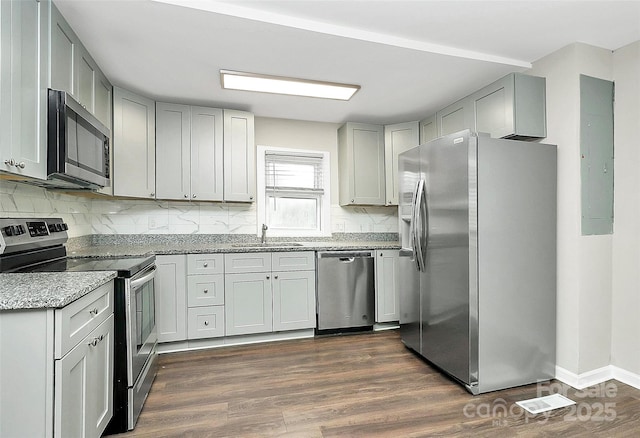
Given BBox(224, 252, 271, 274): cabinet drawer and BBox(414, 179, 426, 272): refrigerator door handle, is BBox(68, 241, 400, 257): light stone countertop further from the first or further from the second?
BBox(414, 179, 426, 272): refrigerator door handle

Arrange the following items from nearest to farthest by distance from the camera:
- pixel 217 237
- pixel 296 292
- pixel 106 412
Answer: pixel 106 412, pixel 296 292, pixel 217 237

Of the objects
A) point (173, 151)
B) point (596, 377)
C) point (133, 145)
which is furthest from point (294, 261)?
point (596, 377)

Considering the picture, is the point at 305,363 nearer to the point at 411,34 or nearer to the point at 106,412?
the point at 106,412

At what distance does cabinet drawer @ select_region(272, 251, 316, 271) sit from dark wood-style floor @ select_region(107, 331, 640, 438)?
82cm

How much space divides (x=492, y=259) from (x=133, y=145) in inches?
126

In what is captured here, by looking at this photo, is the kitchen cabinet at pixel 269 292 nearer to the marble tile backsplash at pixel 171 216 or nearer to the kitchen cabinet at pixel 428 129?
the marble tile backsplash at pixel 171 216

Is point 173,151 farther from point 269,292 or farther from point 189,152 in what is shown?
point 269,292

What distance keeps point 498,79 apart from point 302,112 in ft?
6.37

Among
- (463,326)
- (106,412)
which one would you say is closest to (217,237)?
(106,412)

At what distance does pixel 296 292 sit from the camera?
3311 mm

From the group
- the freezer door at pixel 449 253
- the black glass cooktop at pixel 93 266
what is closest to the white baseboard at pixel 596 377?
the freezer door at pixel 449 253

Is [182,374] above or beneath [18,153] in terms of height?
beneath

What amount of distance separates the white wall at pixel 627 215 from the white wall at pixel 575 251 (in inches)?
2.4

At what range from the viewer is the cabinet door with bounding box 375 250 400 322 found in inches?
138
